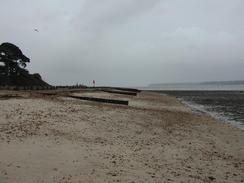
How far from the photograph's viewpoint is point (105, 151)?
13.8 meters

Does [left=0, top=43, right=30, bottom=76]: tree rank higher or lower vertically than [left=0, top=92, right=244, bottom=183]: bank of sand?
higher

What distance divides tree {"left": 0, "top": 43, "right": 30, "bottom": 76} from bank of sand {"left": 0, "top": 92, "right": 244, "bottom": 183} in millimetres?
56767

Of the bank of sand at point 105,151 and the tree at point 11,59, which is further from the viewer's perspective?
the tree at point 11,59

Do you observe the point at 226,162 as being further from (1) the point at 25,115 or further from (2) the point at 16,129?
(1) the point at 25,115

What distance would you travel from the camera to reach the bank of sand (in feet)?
35.7

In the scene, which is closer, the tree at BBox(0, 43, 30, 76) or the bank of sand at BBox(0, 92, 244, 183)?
the bank of sand at BBox(0, 92, 244, 183)

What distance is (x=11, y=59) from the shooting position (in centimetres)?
7669

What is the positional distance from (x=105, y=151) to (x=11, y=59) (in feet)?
220

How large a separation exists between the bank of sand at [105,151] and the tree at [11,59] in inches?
2235

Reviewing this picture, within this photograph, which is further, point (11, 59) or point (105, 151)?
point (11, 59)

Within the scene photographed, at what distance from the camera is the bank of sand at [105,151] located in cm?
1087

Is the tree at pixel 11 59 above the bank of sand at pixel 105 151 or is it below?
above

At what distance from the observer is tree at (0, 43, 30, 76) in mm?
75625

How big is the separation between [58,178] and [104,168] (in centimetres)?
172
